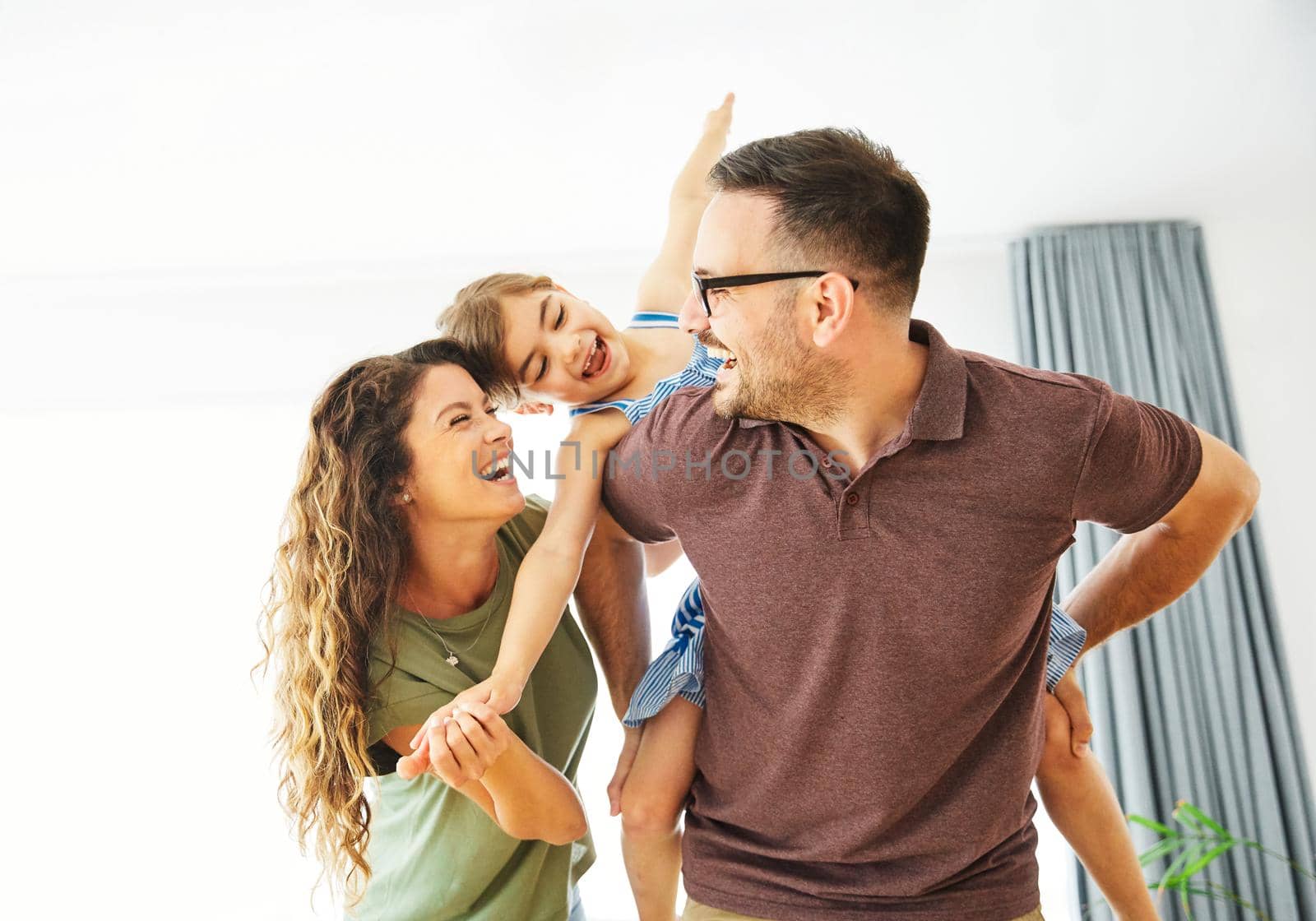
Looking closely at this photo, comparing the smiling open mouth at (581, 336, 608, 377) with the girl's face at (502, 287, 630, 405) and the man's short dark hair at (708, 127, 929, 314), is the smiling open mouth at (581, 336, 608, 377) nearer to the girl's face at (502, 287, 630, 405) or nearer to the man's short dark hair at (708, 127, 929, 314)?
the girl's face at (502, 287, 630, 405)

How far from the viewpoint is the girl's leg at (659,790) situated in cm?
160

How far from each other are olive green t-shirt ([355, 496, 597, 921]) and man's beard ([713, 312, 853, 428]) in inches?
22.5

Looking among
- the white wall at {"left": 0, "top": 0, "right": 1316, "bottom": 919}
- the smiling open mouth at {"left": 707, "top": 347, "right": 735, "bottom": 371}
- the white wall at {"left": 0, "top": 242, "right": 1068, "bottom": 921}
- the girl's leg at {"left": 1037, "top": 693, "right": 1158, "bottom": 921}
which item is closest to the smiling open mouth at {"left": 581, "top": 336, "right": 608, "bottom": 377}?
the smiling open mouth at {"left": 707, "top": 347, "right": 735, "bottom": 371}

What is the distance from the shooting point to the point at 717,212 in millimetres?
1453

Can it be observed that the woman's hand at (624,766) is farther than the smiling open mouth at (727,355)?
Yes

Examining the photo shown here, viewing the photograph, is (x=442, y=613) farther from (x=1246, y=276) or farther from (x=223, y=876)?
(x=1246, y=276)

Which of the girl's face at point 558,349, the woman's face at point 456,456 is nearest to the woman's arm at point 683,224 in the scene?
the girl's face at point 558,349

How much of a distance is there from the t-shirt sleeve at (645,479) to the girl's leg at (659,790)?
0.30 m

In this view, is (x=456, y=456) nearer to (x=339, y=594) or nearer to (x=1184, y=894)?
(x=339, y=594)

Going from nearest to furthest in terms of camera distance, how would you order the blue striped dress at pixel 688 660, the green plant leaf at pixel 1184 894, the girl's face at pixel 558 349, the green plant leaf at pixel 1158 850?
the blue striped dress at pixel 688 660, the girl's face at pixel 558 349, the green plant leaf at pixel 1184 894, the green plant leaf at pixel 1158 850

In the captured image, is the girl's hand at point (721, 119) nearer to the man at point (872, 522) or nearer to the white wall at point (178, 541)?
the man at point (872, 522)

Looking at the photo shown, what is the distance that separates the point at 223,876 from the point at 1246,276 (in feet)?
15.9

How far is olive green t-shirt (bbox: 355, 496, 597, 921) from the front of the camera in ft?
5.12

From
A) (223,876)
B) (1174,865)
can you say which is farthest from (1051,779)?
(223,876)
